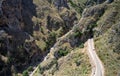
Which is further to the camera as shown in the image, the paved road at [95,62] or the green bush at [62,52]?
the green bush at [62,52]

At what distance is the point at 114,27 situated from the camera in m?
122

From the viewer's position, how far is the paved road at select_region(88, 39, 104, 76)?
318 ft

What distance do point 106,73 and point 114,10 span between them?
49.6 meters

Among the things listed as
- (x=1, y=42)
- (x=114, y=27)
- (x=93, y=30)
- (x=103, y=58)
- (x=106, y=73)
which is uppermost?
(x=1, y=42)

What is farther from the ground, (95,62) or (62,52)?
(62,52)

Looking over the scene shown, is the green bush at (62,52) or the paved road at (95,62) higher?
the green bush at (62,52)

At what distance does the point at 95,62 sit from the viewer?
106 m

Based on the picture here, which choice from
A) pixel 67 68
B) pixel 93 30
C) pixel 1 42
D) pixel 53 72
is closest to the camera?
pixel 67 68

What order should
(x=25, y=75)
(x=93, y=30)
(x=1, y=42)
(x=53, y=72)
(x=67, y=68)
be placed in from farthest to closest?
(x=1, y=42)
(x=25, y=75)
(x=93, y=30)
(x=53, y=72)
(x=67, y=68)

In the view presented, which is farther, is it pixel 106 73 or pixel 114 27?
pixel 114 27

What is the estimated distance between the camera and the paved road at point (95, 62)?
318 ft

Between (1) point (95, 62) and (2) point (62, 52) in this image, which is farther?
(2) point (62, 52)

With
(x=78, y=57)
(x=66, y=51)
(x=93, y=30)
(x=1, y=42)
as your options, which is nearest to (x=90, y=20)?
(x=93, y=30)

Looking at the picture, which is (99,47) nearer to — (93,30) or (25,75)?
(93,30)
